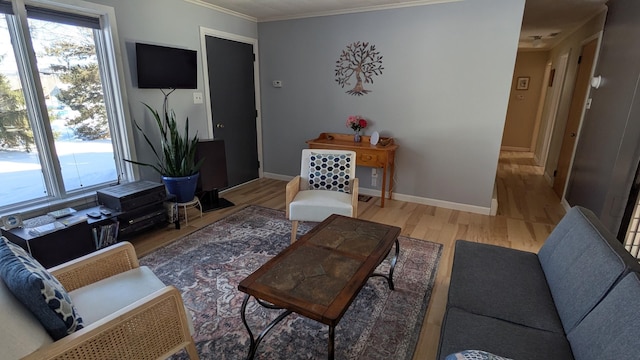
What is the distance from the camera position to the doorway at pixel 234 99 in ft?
12.8

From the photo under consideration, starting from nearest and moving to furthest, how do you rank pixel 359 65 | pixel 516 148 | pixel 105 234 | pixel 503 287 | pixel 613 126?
pixel 503 287
pixel 105 234
pixel 613 126
pixel 359 65
pixel 516 148

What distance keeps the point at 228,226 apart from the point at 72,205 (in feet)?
4.41

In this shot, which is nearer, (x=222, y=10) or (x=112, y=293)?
(x=112, y=293)

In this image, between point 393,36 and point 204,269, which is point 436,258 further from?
point 393,36

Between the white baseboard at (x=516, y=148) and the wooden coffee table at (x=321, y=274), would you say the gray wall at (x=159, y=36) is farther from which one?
the white baseboard at (x=516, y=148)

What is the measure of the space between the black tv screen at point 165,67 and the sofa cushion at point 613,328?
11.8 feet

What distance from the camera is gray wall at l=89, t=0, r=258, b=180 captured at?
295 cm

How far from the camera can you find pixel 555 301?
1.48 m

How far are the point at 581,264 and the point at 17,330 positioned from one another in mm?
2187

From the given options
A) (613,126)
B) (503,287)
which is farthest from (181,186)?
(613,126)

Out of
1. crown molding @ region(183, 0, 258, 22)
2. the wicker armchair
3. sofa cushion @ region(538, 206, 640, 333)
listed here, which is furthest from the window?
sofa cushion @ region(538, 206, 640, 333)

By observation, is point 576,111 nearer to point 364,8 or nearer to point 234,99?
point 364,8

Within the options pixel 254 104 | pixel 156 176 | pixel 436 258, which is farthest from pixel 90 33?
pixel 436 258

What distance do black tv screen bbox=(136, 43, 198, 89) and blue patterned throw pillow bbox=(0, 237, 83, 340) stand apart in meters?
2.36
